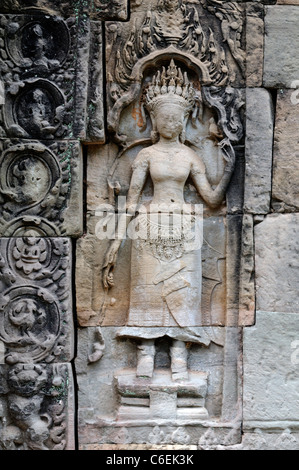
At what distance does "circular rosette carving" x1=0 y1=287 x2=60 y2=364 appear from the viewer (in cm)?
511

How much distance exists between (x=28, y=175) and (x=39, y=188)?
0.44ft

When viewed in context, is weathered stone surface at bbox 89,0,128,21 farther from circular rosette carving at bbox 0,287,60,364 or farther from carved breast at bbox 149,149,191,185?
circular rosette carving at bbox 0,287,60,364

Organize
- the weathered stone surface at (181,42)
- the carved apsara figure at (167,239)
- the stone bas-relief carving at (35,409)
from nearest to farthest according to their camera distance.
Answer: the stone bas-relief carving at (35,409) < the carved apsara figure at (167,239) < the weathered stone surface at (181,42)

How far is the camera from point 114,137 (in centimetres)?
551

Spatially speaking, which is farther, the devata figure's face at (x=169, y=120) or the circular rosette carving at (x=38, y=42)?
the devata figure's face at (x=169, y=120)

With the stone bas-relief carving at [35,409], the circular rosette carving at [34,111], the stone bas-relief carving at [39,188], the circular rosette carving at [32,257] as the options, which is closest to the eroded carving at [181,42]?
the circular rosette carving at [34,111]

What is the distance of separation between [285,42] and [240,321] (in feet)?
7.57

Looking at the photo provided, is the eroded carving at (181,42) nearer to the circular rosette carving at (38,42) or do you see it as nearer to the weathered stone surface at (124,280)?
the circular rosette carving at (38,42)

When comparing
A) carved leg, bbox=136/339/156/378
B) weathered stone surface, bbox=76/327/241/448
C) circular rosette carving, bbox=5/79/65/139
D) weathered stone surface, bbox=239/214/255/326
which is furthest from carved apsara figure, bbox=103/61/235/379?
circular rosette carving, bbox=5/79/65/139

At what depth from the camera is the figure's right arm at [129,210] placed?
544cm

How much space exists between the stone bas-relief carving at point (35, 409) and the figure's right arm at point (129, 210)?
35.0 inches

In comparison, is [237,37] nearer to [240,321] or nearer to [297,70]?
[297,70]

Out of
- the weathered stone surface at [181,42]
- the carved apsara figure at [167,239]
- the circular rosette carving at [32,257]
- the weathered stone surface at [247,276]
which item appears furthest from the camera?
the weathered stone surface at [181,42]

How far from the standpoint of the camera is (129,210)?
18.0ft
